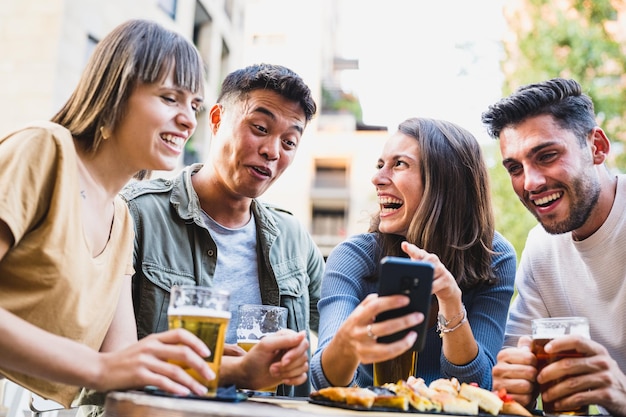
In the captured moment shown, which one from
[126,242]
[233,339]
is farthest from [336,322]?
[126,242]

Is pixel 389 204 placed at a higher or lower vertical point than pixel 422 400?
higher

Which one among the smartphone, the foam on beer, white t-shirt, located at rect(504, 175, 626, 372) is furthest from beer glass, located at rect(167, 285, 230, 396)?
white t-shirt, located at rect(504, 175, 626, 372)

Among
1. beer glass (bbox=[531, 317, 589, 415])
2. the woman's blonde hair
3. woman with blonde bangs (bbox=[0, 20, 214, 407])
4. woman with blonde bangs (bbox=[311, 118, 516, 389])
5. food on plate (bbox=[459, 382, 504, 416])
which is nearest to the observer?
woman with blonde bangs (bbox=[0, 20, 214, 407])

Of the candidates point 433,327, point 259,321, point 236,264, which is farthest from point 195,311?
point 236,264

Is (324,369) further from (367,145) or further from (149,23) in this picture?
(367,145)

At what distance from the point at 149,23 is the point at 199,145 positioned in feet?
38.2

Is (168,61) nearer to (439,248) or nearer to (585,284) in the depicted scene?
(439,248)

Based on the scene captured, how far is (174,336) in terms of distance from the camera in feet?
4.65

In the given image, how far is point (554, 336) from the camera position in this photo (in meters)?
1.72

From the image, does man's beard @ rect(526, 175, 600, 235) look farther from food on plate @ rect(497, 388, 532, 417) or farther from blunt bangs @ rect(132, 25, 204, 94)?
blunt bangs @ rect(132, 25, 204, 94)

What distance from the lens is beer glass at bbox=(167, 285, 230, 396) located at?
1.46m

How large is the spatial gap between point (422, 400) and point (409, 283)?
280mm

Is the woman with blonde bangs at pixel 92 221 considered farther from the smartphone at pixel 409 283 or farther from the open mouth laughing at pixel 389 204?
the open mouth laughing at pixel 389 204

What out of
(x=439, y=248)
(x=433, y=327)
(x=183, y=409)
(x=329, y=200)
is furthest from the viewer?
(x=329, y=200)
